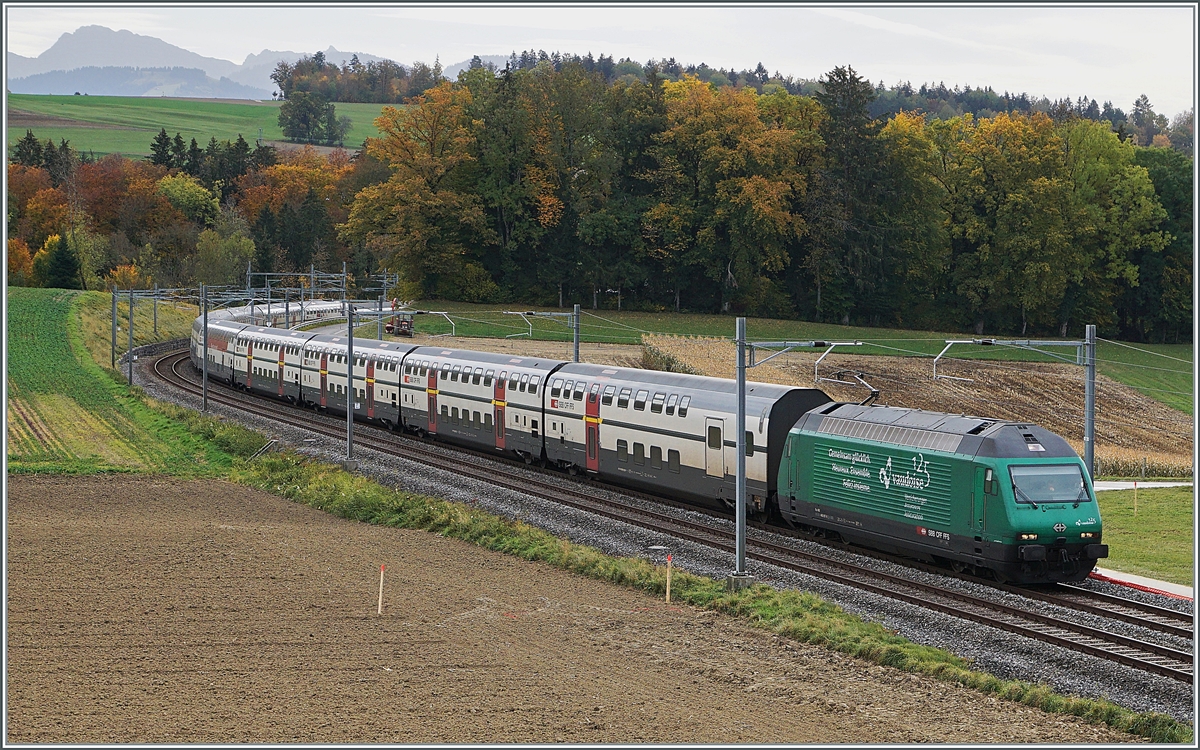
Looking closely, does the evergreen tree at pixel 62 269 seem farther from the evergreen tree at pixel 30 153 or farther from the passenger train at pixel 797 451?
the passenger train at pixel 797 451

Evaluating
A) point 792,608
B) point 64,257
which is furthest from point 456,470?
point 64,257

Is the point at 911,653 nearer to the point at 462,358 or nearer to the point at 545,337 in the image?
the point at 462,358

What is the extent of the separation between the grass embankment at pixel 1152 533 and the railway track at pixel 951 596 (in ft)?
8.08

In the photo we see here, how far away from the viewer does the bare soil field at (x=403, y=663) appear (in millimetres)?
18453

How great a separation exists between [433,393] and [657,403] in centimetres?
1745

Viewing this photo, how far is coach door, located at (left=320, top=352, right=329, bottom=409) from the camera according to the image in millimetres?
63500

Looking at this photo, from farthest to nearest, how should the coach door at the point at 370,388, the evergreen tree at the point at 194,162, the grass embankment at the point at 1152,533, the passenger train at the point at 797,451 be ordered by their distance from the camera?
the evergreen tree at the point at 194,162
the coach door at the point at 370,388
the grass embankment at the point at 1152,533
the passenger train at the point at 797,451

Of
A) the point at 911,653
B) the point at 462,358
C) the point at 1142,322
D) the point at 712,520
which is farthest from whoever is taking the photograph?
the point at 1142,322

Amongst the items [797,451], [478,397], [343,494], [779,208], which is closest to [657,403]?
[797,451]

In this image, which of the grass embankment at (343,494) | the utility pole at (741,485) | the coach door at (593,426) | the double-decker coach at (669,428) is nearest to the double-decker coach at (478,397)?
the double-decker coach at (669,428)

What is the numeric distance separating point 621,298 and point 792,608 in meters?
82.6

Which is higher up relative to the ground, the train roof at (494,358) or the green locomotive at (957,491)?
the train roof at (494,358)

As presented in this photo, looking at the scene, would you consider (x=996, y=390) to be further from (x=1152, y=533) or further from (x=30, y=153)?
(x=30, y=153)

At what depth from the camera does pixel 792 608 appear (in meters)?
25.5
